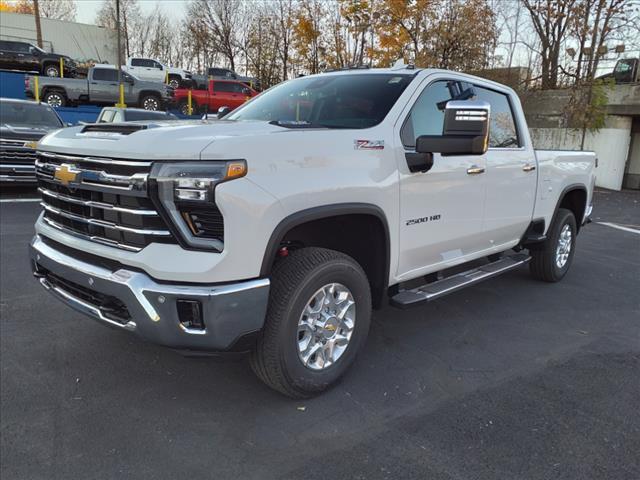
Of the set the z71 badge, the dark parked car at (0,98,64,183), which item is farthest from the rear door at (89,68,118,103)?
the z71 badge

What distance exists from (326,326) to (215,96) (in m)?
22.9

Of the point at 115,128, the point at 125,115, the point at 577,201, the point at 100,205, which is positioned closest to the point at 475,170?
the point at 115,128

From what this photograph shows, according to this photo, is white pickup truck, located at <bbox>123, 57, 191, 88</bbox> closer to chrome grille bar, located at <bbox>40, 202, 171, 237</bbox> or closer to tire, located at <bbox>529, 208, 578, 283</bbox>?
tire, located at <bbox>529, 208, 578, 283</bbox>

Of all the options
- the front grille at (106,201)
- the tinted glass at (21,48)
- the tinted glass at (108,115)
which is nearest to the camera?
the front grille at (106,201)

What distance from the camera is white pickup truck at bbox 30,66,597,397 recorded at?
2.46 metres

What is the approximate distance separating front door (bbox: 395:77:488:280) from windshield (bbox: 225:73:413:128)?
211 mm

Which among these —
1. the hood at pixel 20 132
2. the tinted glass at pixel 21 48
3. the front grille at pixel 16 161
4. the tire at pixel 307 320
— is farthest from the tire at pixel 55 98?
the tire at pixel 307 320

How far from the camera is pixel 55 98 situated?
20.4m

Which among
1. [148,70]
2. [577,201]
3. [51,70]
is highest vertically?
[148,70]

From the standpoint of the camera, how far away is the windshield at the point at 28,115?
10.5 metres

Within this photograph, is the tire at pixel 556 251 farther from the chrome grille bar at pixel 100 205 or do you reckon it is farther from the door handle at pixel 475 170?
the chrome grille bar at pixel 100 205

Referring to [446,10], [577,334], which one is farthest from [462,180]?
[446,10]

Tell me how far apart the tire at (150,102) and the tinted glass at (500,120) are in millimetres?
19646

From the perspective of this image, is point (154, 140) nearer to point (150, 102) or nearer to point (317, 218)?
point (317, 218)
